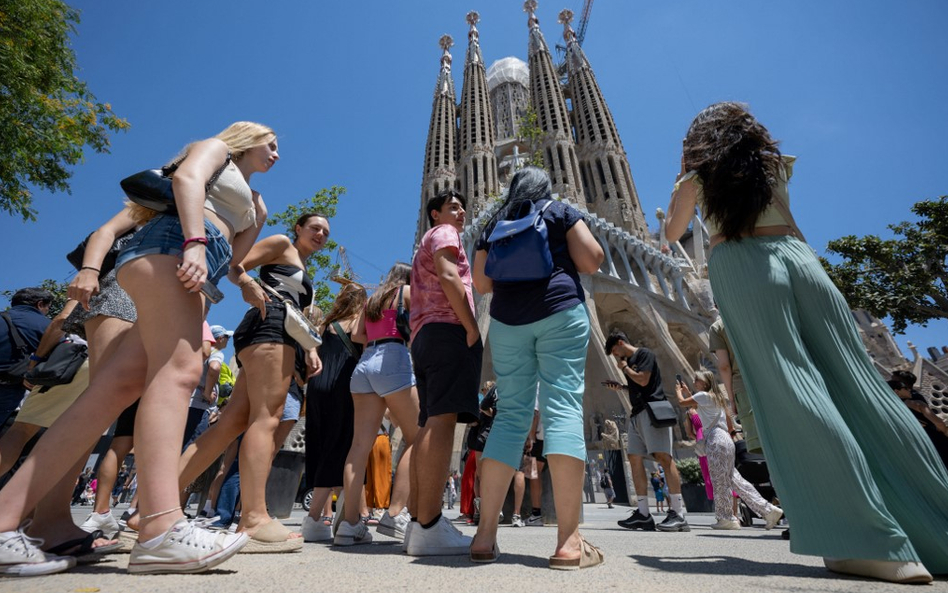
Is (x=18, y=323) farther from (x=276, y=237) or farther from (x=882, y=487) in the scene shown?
(x=882, y=487)

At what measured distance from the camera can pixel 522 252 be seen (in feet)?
7.68

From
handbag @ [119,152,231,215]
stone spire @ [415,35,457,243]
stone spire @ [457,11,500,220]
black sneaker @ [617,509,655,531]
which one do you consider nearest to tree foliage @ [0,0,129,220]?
handbag @ [119,152,231,215]

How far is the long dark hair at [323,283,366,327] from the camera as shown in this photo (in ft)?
14.0

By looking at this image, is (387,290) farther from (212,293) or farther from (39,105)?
(39,105)

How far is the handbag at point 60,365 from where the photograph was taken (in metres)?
3.17

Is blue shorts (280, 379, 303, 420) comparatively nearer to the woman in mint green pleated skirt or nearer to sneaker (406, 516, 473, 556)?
sneaker (406, 516, 473, 556)

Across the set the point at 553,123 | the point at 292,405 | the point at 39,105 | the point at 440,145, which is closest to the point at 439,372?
the point at 292,405

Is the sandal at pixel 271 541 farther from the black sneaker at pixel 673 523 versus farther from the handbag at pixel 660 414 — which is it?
the black sneaker at pixel 673 523

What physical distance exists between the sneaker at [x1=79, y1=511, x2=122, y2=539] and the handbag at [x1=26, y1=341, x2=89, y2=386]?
3.31ft

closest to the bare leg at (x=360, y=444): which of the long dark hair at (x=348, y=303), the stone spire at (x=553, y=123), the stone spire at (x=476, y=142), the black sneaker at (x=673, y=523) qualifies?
the long dark hair at (x=348, y=303)

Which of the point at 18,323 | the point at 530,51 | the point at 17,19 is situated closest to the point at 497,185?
the point at 530,51

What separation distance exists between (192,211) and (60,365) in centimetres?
227

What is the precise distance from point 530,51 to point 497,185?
17881 millimetres

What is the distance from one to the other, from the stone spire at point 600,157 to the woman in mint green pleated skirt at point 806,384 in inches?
1558
